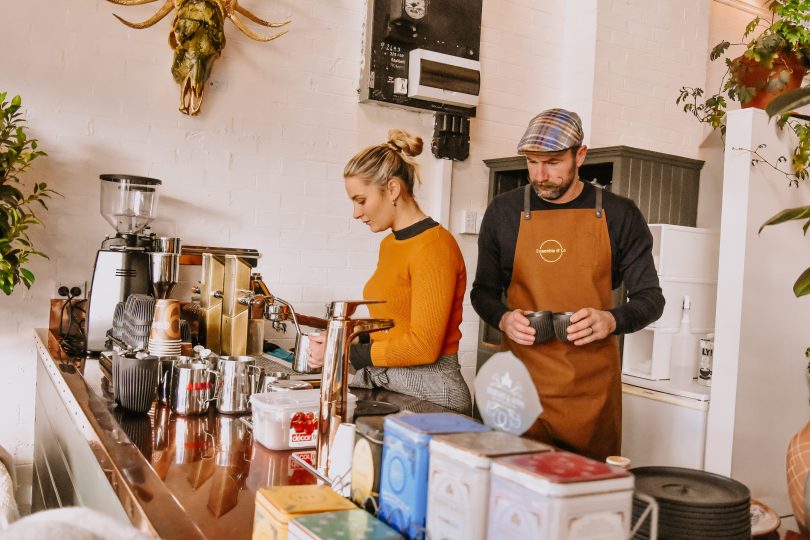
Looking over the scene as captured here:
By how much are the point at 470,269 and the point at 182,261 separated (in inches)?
73.4

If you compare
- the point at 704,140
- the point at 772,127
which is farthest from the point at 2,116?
the point at 704,140

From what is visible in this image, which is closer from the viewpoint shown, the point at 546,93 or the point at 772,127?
the point at 772,127

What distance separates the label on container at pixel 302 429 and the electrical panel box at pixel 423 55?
2719mm

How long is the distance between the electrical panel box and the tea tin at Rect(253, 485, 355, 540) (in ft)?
10.6

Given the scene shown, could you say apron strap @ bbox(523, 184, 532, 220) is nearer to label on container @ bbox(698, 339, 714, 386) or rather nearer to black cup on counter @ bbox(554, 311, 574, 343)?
black cup on counter @ bbox(554, 311, 574, 343)

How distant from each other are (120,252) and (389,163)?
1183 millimetres

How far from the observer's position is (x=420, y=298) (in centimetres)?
202

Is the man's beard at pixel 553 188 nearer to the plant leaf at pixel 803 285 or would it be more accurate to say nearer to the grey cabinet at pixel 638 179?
the plant leaf at pixel 803 285

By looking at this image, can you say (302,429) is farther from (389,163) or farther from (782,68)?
(782,68)

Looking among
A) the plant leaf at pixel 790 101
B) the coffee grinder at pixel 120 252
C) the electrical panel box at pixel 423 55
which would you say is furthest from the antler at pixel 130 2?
the plant leaf at pixel 790 101

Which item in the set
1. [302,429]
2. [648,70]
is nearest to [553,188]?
[302,429]

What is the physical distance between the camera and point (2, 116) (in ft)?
8.93

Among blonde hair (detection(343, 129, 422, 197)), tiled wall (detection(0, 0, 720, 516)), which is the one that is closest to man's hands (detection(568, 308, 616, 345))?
blonde hair (detection(343, 129, 422, 197))

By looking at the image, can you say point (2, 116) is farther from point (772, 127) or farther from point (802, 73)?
point (802, 73)
